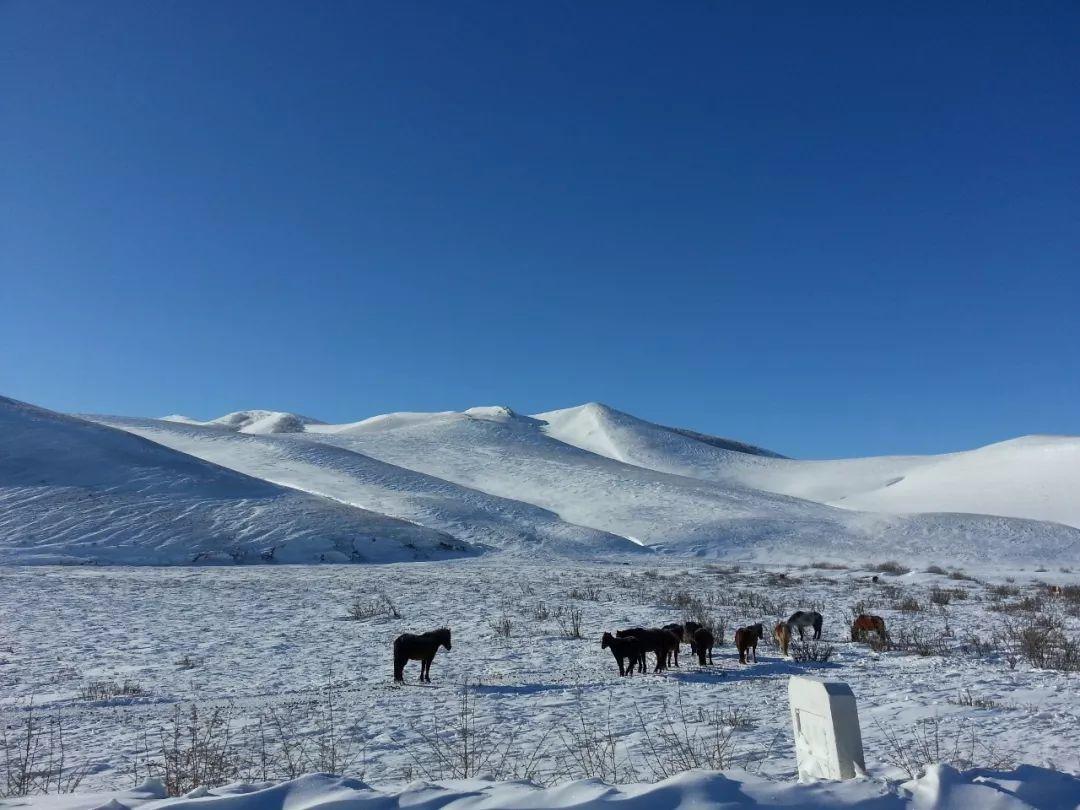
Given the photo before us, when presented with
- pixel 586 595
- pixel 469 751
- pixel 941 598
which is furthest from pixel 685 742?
pixel 941 598

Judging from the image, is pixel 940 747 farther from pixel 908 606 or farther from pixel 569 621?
pixel 908 606

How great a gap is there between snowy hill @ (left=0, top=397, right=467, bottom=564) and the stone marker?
33.2m

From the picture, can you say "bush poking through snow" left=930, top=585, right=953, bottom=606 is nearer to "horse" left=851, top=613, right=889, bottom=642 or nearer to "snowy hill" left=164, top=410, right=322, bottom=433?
"horse" left=851, top=613, right=889, bottom=642

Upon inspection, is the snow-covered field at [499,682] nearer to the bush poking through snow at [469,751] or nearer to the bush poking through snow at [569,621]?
the bush poking through snow at [469,751]

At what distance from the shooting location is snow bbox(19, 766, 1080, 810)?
3.02m

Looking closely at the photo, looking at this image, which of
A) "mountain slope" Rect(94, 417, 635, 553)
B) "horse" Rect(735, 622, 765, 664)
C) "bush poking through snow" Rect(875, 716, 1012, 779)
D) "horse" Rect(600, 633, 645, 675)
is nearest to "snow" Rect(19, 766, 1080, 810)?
"bush poking through snow" Rect(875, 716, 1012, 779)

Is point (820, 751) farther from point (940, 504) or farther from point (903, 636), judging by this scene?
point (940, 504)

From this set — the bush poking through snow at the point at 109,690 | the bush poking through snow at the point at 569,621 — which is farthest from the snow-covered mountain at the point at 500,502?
the bush poking through snow at the point at 109,690

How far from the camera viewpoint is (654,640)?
9.82 meters

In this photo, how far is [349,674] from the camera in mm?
10242

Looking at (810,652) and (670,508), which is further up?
(670,508)

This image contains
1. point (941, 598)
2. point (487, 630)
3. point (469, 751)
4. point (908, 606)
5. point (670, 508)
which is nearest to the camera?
point (469, 751)

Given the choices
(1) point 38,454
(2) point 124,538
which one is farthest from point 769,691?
(1) point 38,454

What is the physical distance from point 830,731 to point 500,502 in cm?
4940
